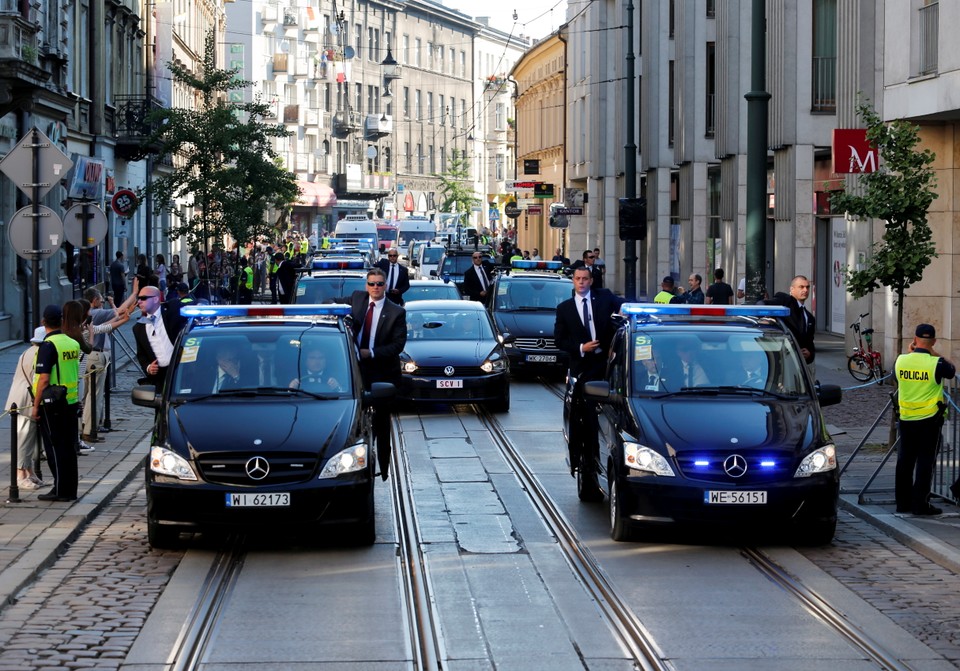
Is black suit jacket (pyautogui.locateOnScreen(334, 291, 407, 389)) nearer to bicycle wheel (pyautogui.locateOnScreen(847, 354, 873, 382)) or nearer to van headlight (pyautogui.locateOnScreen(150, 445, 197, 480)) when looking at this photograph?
van headlight (pyautogui.locateOnScreen(150, 445, 197, 480))

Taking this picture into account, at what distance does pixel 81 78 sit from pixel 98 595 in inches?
1263

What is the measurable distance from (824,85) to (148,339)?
20.2 m

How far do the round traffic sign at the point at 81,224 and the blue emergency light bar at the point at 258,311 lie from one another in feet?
27.2

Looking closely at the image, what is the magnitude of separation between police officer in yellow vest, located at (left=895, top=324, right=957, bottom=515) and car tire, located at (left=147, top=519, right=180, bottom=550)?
569 centimetres

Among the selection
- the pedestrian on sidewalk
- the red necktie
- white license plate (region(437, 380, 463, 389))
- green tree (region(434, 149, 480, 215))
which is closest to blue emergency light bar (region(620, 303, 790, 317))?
the red necktie

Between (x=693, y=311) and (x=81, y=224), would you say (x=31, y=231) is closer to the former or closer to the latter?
(x=81, y=224)

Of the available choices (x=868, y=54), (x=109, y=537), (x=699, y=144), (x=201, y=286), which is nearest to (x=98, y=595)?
(x=109, y=537)

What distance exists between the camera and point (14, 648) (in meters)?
8.47

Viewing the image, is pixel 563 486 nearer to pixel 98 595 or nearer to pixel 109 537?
pixel 109 537

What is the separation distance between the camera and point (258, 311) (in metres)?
13.0

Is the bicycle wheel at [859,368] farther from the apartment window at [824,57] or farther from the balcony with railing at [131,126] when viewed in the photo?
the balcony with railing at [131,126]

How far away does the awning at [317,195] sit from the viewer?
100206 millimetres

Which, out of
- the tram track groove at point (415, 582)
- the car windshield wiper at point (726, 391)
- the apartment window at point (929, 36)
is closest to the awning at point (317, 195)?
the apartment window at point (929, 36)

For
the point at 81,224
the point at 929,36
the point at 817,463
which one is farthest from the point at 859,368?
the point at 817,463
